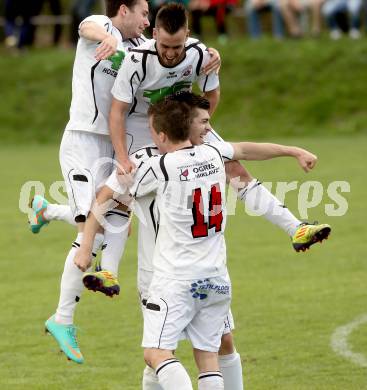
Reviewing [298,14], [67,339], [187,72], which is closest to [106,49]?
[187,72]

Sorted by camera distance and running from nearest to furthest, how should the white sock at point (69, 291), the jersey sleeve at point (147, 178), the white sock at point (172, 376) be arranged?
the white sock at point (172, 376), the jersey sleeve at point (147, 178), the white sock at point (69, 291)

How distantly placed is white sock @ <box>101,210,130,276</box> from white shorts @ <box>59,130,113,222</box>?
301 mm

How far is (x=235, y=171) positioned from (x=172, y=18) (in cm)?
115

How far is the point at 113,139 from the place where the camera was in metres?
7.36

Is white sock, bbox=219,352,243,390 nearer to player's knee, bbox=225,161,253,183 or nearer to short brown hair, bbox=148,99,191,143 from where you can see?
player's knee, bbox=225,161,253,183

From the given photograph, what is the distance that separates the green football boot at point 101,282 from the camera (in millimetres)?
6797

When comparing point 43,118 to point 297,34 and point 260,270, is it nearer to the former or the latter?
point 297,34

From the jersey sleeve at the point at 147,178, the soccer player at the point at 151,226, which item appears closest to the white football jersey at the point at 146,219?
the soccer player at the point at 151,226

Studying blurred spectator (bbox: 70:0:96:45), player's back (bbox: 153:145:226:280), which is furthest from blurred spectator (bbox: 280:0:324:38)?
player's back (bbox: 153:145:226:280)

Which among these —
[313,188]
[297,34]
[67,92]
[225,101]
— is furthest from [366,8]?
[313,188]

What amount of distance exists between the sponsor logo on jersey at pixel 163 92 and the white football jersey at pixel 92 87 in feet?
1.27

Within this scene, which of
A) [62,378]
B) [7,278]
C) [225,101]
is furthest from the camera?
[225,101]

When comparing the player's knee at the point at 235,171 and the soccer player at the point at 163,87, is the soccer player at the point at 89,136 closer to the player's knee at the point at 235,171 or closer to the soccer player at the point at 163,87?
the soccer player at the point at 163,87

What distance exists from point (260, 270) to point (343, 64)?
16.0 m
